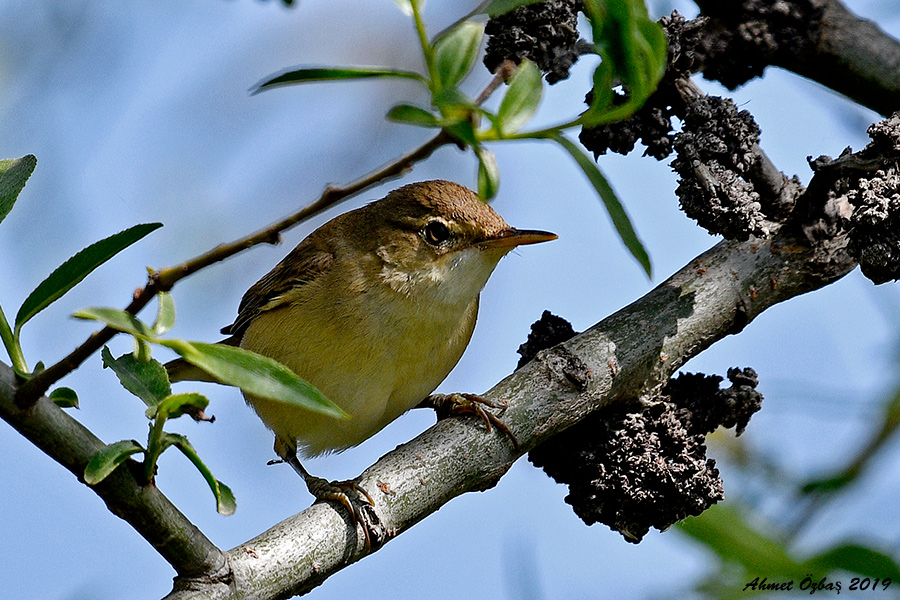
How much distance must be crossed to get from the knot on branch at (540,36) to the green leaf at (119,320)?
1.12 meters

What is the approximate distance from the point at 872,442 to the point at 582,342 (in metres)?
1.63

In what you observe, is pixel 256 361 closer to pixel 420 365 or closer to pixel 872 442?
pixel 420 365

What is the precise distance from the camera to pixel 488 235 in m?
3.87

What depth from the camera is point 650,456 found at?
2.74 meters

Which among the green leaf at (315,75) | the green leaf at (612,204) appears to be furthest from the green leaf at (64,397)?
the green leaf at (612,204)

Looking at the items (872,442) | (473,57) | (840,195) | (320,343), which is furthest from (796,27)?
(473,57)

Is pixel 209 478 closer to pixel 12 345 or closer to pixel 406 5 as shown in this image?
pixel 12 345

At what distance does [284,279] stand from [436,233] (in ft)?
2.46

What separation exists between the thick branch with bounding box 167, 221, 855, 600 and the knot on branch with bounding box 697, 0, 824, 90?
65 centimetres

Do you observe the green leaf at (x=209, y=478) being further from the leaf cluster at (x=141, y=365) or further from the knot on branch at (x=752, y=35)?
the knot on branch at (x=752, y=35)

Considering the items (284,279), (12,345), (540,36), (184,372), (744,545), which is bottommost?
(744,545)

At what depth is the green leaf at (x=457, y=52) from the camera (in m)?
1.36

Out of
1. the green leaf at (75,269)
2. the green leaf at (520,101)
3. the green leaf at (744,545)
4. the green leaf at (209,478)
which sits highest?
the green leaf at (75,269)

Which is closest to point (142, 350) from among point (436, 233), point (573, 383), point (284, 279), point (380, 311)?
point (573, 383)
